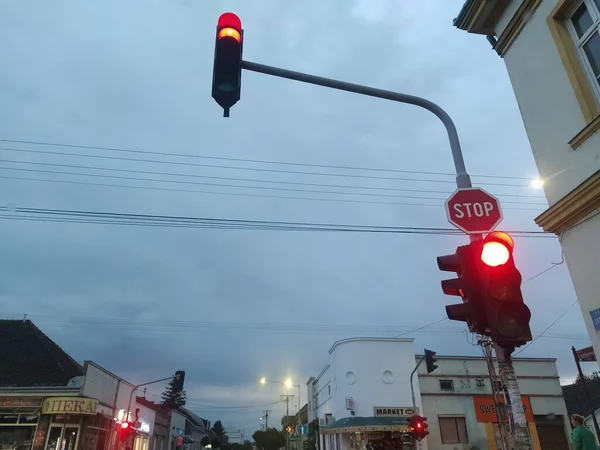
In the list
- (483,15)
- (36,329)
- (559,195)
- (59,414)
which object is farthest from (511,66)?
(36,329)

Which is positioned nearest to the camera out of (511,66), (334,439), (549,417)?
(511,66)

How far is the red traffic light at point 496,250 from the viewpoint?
3.84 m

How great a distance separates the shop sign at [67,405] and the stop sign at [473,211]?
23453mm

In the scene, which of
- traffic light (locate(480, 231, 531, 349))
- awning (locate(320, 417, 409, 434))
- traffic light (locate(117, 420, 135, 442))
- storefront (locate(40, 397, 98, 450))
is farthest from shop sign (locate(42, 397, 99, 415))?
traffic light (locate(480, 231, 531, 349))

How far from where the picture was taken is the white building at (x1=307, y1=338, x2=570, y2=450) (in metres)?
31.6

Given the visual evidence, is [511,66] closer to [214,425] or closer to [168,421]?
[168,421]

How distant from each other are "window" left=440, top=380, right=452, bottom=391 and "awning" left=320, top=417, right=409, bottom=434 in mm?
3660

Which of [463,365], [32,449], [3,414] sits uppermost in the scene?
[463,365]

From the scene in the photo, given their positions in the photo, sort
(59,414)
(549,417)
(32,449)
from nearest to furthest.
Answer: (32,449)
(59,414)
(549,417)

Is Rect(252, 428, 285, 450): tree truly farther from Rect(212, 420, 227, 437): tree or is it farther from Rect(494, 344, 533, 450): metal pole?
Rect(494, 344, 533, 450): metal pole

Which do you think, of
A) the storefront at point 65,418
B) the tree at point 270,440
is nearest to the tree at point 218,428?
the tree at point 270,440

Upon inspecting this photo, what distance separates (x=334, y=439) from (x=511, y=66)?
36906mm

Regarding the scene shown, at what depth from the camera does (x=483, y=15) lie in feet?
29.8

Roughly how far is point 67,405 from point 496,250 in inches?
955
